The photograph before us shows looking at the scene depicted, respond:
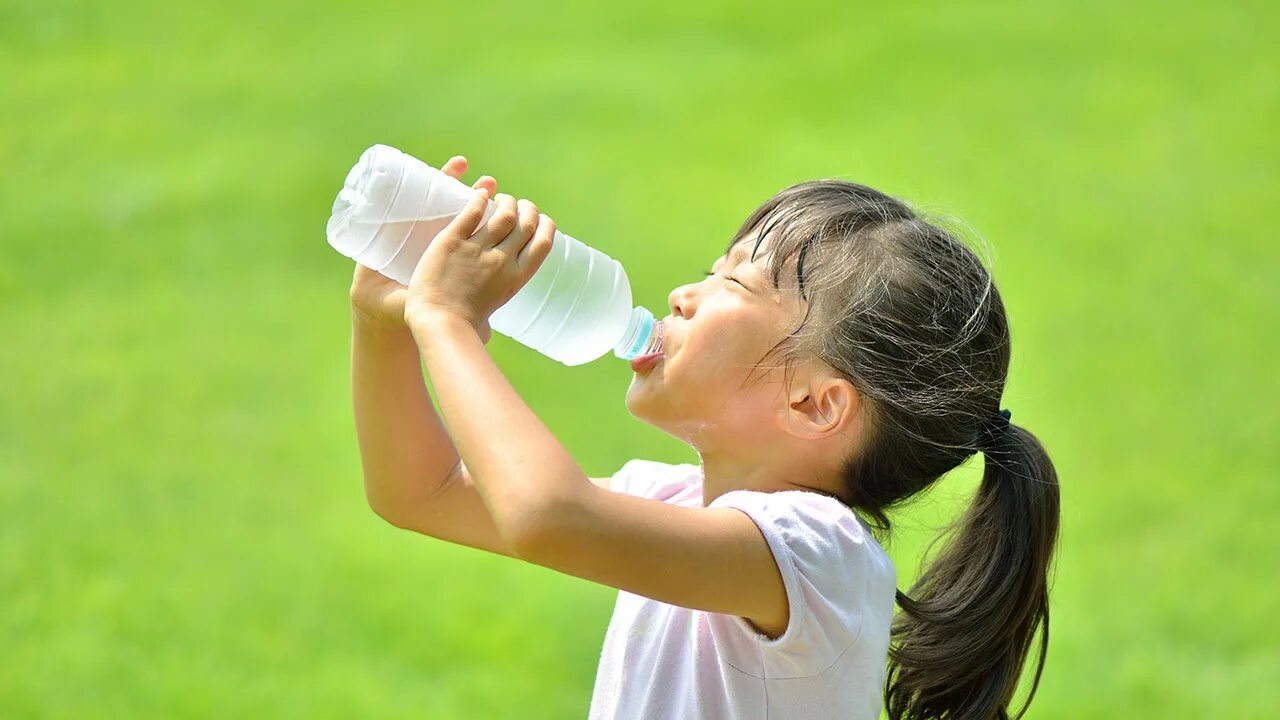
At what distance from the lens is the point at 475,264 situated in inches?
42.4

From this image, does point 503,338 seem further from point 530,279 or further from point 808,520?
point 808,520

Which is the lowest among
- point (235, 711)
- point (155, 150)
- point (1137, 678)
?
point (235, 711)

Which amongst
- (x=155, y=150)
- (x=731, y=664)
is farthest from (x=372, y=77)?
(x=731, y=664)

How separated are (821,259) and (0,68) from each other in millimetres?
3368

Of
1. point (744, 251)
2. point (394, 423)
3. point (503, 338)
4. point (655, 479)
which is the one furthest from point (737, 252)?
point (503, 338)

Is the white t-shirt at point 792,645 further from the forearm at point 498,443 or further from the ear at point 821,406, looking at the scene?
the forearm at point 498,443

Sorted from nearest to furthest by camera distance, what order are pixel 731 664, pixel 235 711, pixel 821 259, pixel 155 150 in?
pixel 731 664, pixel 821 259, pixel 235 711, pixel 155 150

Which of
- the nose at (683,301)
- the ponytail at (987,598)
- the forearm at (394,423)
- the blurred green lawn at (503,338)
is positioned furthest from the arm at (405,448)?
the blurred green lawn at (503,338)

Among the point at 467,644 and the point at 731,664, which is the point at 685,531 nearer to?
the point at 731,664

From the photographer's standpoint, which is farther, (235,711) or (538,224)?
(235,711)

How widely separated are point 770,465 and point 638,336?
7.6 inches

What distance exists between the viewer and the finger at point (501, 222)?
109 centimetres

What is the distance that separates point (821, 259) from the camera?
4.04 feet

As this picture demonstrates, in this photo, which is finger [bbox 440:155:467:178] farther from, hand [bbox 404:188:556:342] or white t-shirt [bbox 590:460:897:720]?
white t-shirt [bbox 590:460:897:720]
